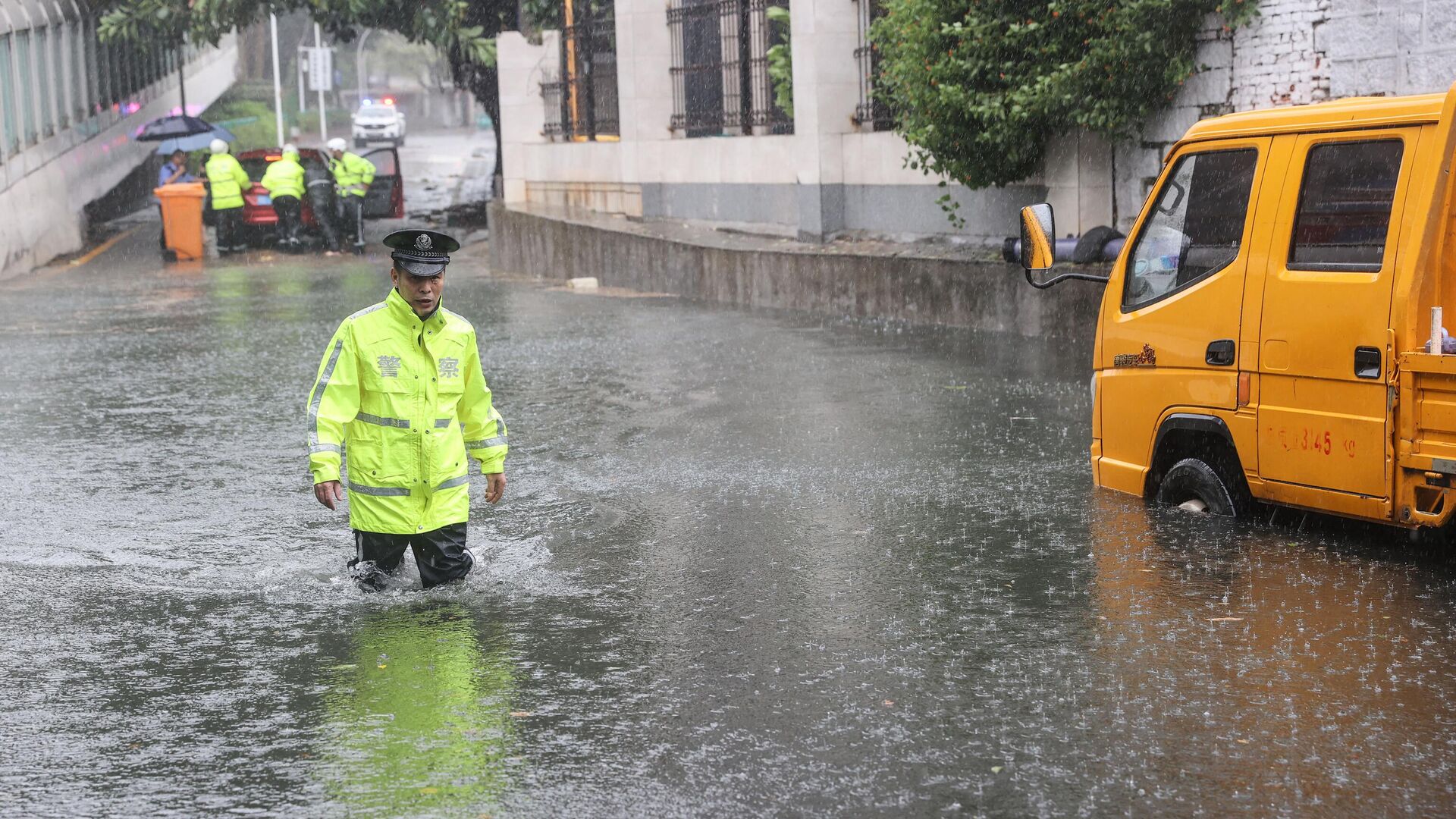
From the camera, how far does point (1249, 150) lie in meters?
7.57


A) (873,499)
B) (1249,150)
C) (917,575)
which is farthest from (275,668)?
(1249,150)

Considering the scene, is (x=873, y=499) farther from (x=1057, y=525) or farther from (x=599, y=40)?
(x=599, y=40)

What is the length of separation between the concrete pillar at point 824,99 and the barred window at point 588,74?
255 inches

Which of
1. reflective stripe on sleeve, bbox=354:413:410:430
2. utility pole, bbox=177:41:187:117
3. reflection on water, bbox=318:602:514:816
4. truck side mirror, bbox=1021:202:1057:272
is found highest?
utility pole, bbox=177:41:187:117

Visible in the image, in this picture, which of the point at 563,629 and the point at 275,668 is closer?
the point at 275,668

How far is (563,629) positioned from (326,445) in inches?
42.4

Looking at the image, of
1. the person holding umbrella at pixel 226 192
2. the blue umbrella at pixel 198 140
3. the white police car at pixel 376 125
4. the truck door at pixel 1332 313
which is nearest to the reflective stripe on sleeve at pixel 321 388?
the truck door at pixel 1332 313

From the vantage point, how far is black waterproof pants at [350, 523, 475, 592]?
693 cm

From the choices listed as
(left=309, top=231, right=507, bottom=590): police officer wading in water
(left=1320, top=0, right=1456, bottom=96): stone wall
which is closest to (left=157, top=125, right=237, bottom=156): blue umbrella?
(left=1320, top=0, right=1456, bottom=96): stone wall

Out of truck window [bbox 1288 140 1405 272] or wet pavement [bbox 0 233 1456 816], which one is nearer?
wet pavement [bbox 0 233 1456 816]

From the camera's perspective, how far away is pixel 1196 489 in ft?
26.4

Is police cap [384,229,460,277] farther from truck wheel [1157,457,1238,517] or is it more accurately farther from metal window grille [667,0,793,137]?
metal window grille [667,0,793,137]

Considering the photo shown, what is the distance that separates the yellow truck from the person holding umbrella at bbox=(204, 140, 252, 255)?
72.4 feet

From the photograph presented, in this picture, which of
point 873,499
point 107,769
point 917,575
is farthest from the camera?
point 873,499
